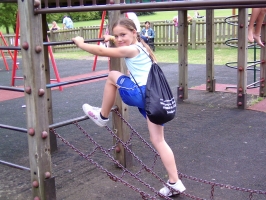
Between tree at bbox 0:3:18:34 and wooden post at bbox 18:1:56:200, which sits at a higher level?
tree at bbox 0:3:18:34

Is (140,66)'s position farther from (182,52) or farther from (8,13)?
(8,13)

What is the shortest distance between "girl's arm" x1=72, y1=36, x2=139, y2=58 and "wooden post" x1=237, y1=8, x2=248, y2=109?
346 centimetres

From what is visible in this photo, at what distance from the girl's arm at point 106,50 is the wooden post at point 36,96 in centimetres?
29

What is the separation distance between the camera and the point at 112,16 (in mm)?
3547

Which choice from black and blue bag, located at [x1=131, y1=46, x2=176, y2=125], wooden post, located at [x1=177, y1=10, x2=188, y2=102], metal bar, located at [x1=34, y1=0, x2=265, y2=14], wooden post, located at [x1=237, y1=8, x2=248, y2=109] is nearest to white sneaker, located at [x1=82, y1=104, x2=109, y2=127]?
black and blue bag, located at [x1=131, y1=46, x2=176, y2=125]

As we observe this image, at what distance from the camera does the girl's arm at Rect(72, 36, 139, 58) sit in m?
2.82

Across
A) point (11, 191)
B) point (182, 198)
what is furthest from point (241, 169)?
point (11, 191)

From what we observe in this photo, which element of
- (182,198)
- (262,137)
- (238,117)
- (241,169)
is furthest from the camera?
(238,117)

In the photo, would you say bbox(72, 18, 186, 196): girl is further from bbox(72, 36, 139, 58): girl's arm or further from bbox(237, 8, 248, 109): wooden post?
bbox(237, 8, 248, 109): wooden post

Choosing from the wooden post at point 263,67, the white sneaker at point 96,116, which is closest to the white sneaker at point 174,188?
→ the white sneaker at point 96,116

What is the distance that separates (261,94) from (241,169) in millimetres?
3420

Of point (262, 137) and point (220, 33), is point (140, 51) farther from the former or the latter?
point (220, 33)

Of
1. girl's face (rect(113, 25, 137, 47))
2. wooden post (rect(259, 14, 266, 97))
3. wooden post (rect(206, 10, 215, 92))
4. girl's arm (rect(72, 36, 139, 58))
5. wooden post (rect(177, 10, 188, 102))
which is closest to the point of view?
girl's arm (rect(72, 36, 139, 58))

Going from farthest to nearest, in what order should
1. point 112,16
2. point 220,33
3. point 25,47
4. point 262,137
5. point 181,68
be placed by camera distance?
1. point 220,33
2. point 181,68
3. point 262,137
4. point 112,16
5. point 25,47
